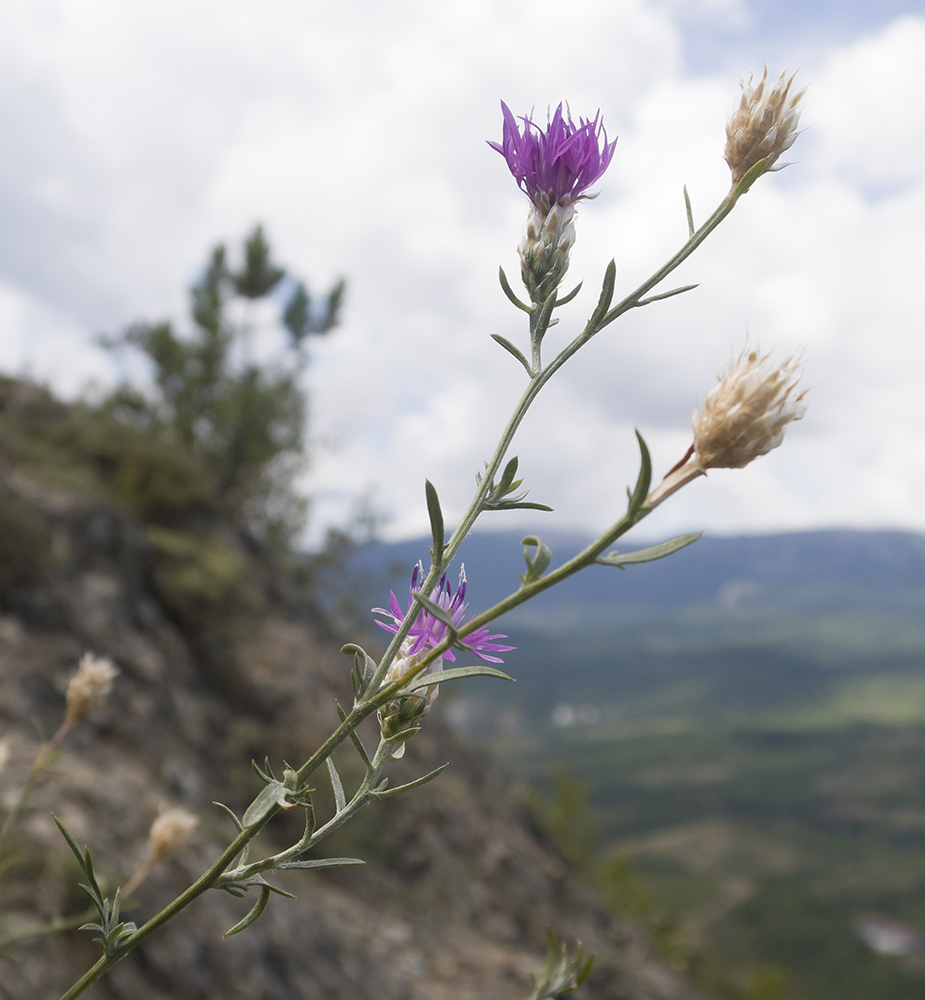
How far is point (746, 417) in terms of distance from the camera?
74 cm

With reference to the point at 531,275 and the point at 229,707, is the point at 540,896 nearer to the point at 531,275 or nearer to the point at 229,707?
the point at 229,707

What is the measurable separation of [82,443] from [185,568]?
3.60 meters

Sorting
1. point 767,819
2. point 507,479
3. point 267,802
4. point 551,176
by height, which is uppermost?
point 767,819

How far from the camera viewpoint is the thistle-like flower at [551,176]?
0.97 m

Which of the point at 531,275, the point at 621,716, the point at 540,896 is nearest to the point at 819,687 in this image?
the point at 621,716

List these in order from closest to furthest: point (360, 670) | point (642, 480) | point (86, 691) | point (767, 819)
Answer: point (642, 480) < point (360, 670) < point (86, 691) < point (767, 819)

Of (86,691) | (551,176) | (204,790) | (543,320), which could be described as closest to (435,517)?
(543,320)

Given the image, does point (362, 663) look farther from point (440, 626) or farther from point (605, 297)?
point (605, 297)

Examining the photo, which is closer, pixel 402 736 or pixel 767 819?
pixel 402 736

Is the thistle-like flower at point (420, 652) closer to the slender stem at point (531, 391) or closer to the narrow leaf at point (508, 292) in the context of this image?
the slender stem at point (531, 391)

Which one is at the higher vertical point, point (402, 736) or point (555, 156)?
point (555, 156)

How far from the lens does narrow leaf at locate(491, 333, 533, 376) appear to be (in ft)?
2.85

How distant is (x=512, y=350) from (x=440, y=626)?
13.4 inches

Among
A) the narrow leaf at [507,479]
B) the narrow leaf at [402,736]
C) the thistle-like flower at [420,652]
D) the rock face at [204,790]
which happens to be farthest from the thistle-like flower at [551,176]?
the rock face at [204,790]
